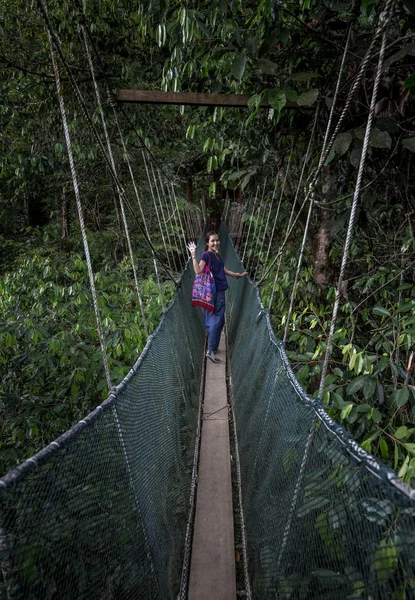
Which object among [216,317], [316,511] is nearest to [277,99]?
[316,511]

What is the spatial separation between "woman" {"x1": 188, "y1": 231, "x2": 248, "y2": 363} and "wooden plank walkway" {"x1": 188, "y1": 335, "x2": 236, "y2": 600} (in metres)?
0.81

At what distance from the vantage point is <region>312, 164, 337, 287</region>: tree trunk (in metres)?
2.04

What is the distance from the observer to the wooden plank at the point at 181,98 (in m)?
1.71

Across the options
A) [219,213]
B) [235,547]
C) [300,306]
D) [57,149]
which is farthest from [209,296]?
[219,213]

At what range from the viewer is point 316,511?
80 centimetres

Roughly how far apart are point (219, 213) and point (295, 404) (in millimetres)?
10522

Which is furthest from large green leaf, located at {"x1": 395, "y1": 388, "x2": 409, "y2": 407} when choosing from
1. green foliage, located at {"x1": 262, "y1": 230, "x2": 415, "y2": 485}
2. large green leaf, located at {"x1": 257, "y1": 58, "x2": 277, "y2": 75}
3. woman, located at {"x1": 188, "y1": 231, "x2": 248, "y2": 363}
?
woman, located at {"x1": 188, "y1": 231, "x2": 248, "y2": 363}

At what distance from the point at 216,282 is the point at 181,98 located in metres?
1.59

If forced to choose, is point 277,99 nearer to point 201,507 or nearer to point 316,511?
point 316,511

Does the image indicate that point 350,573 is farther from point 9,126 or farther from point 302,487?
point 9,126

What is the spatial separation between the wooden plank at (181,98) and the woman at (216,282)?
1296 millimetres

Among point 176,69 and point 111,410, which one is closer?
point 111,410

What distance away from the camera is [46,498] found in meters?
0.65

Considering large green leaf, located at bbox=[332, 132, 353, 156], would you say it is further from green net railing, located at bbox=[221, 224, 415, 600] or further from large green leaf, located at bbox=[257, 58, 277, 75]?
green net railing, located at bbox=[221, 224, 415, 600]
